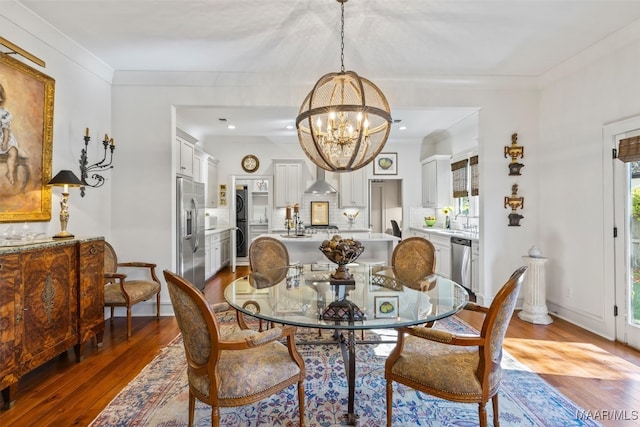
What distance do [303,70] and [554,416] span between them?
3835mm

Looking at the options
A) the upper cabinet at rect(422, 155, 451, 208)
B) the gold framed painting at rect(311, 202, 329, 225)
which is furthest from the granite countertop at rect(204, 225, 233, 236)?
the upper cabinet at rect(422, 155, 451, 208)

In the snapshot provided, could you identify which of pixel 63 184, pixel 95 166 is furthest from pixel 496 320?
pixel 95 166

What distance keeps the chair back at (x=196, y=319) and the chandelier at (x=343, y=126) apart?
3.87ft

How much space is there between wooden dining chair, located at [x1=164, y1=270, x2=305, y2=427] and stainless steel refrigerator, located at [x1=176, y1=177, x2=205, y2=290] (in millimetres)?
Result: 2750

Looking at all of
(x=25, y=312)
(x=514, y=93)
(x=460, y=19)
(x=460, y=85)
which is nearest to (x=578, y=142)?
(x=514, y=93)

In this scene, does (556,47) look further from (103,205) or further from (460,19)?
(103,205)

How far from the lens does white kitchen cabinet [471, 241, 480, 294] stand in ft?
14.3

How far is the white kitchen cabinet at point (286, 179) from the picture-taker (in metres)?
6.95

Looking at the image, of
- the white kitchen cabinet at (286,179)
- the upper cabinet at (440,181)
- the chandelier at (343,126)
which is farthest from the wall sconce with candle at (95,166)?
the upper cabinet at (440,181)

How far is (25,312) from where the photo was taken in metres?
2.21

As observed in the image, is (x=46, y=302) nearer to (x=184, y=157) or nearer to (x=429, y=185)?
(x=184, y=157)

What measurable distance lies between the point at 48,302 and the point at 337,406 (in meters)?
2.22

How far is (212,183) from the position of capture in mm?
6836

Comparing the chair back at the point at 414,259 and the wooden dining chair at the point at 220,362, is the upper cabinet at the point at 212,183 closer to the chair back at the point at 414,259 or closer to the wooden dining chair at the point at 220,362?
the chair back at the point at 414,259
